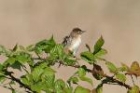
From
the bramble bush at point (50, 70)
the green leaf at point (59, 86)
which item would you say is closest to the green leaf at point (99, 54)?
the bramble bush at point (50, 70)

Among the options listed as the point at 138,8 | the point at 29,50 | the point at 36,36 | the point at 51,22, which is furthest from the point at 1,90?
the point at 29,50

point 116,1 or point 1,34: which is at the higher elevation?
→ point 116,1

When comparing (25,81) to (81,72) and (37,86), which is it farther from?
(81,72)

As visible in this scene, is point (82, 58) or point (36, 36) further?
point (36, 36)

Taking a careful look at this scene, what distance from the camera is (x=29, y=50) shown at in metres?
2.17

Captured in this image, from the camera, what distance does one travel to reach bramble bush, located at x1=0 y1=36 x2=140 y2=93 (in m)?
2.04

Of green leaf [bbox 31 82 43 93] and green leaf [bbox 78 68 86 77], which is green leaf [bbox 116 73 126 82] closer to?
green leaf [bbox 78 68 86 77]

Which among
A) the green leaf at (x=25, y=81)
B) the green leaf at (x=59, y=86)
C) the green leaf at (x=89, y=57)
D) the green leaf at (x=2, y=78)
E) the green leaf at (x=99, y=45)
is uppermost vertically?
the green leaf at (x=99, y=45)

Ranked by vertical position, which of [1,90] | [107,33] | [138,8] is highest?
[138,8]

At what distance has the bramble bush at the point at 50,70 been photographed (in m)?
2.04

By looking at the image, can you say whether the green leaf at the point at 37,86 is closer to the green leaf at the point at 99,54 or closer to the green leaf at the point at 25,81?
the green leaf at the point at 25,81

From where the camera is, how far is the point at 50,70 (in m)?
2.07

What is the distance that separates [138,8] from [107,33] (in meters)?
1.63

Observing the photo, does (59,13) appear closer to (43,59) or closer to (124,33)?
(124,33)
